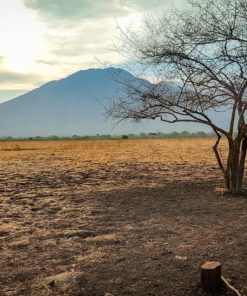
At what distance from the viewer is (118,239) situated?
28.3 ft

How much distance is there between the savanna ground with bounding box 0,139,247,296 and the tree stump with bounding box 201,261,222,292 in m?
0.11

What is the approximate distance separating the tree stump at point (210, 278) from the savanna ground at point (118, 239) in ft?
0.37

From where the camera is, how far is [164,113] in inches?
567

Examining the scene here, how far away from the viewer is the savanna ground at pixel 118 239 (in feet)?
21.0

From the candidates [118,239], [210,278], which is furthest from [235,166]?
[210,278]

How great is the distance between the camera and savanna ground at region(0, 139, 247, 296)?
6.40m

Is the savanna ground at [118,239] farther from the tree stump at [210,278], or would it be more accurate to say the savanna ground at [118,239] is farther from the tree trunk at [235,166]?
the tree trunk at [235,166]

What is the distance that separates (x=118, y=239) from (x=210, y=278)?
2.91 meters

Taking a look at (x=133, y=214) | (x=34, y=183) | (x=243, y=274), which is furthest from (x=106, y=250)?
(x=34, y=183)

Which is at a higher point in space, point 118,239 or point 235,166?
point 235,166

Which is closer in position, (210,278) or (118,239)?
(210,278)

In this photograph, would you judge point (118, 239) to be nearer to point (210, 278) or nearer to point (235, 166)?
point (210, 278)

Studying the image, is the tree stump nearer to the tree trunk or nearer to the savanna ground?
the savanna ground

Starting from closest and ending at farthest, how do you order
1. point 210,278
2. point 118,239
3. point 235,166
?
point 210,278 → point 118,239 → point 235,166
